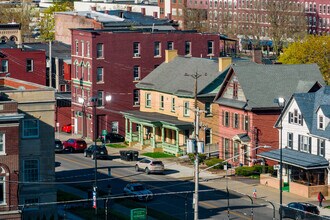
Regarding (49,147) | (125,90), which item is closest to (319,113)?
(49,147)

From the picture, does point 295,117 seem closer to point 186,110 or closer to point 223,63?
point 223,63

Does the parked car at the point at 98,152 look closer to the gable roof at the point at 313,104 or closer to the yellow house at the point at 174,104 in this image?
the yellow house at the point at 174,104

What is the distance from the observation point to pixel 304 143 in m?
85.6

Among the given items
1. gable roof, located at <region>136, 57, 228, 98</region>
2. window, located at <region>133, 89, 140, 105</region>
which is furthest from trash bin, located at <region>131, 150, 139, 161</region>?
window, located at <region>133, 89, 140, 105</region>

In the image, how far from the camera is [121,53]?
111062 mm

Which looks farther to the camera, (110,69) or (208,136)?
(110,69)

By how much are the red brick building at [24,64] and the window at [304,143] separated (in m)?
39.0

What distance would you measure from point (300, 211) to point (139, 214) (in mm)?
10161

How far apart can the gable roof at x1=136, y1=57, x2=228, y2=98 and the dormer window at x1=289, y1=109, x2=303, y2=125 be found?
14284 mm

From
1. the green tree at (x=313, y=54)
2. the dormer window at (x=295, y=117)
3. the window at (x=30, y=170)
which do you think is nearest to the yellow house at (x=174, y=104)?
the dormer window at (x=295, y=117)

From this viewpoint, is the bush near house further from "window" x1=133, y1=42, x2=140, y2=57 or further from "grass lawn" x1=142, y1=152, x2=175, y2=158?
"window" x1=133, y1=42, x2=140, y2=57

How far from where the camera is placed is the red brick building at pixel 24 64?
116 metres

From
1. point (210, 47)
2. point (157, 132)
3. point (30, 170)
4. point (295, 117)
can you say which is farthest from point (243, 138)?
point (210, 47)

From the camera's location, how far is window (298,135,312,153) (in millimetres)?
84944
